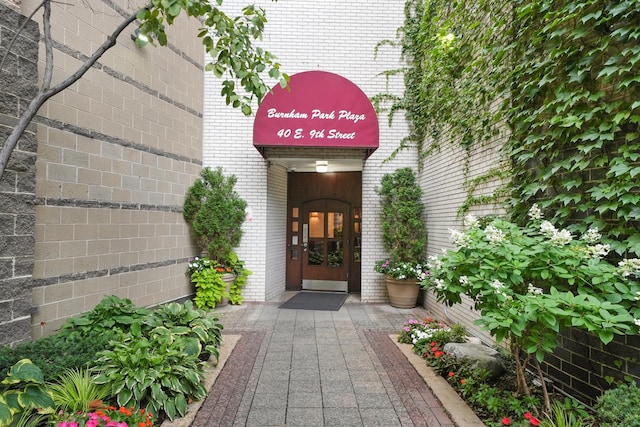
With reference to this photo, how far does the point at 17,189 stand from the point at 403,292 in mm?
6099

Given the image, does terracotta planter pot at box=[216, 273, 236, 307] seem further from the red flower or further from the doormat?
the red flower

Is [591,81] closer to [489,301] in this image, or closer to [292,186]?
[489,301]

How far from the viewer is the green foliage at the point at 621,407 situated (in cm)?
216

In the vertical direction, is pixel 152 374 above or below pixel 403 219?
below

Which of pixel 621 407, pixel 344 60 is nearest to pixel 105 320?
pixel 621 407

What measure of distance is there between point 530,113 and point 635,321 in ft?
7.31

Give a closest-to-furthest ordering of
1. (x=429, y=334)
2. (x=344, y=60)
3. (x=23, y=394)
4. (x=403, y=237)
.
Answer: (x=23, y=394)
(x=429, y=334)
(x=403, y=237)
(x=344, y=60)

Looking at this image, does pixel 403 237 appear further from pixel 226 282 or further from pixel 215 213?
pixel 215 213

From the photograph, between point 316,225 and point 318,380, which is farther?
point 316,225

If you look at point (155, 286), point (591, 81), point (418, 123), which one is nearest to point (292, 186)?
point (418, 123)

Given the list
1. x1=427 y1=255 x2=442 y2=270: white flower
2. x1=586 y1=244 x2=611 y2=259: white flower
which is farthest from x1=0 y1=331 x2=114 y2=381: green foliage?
x1=586 y1=244 x2=611 y2=259: white flower

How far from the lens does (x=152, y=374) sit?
2965 millimetres

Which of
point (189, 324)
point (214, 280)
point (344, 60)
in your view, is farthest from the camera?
point (344, 60)

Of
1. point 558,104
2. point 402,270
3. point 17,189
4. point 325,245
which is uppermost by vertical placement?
point 558,104
